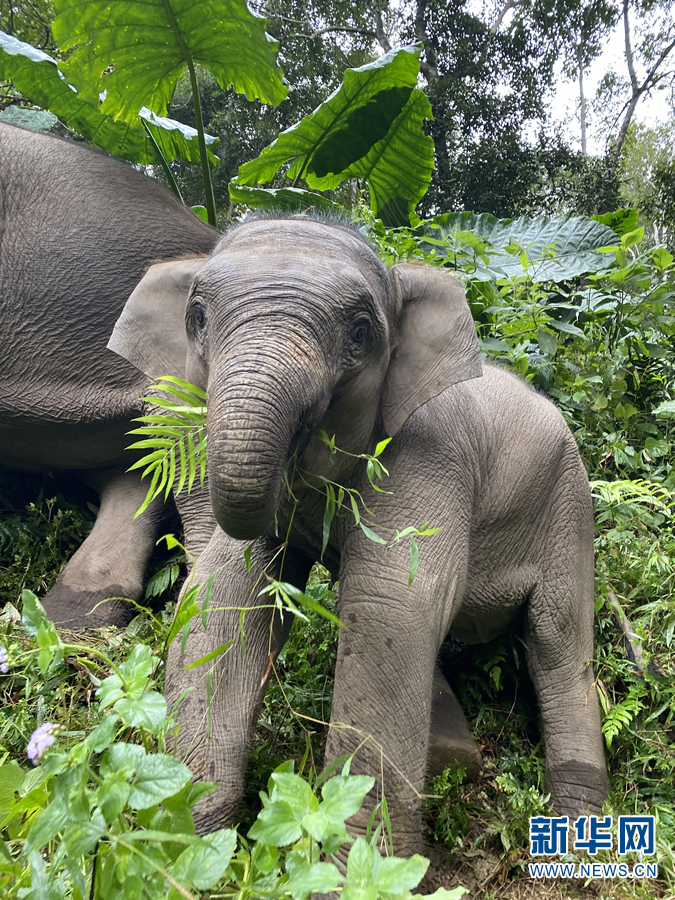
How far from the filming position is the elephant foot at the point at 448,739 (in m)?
2.39

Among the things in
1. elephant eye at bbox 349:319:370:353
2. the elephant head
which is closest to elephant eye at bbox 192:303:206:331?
the elephant head

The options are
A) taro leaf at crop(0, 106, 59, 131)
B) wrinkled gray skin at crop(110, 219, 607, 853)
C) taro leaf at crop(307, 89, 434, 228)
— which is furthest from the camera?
taro leaf at crop(307, 89, 434, 228)

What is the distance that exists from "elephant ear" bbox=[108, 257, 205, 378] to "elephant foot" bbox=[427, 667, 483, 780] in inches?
56.7

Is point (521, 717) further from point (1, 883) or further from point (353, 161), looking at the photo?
point (353, 161)

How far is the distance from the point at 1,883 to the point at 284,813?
1.39 ft

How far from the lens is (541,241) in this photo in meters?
5.91

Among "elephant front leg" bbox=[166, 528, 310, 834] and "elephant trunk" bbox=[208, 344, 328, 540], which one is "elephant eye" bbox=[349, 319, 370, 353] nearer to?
"elephant trunk" bbox=[208, 344, 328, 540]

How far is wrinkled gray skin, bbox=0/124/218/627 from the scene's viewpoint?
3.39 m

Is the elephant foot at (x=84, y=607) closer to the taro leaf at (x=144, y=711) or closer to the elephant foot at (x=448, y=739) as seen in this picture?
the elephant foot at (x=448, y=739)

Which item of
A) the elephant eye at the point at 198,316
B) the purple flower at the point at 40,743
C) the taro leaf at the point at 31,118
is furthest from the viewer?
the taro leaf at the point at 31,118

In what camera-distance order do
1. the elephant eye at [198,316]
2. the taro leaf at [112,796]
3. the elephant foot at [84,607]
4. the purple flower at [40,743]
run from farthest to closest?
the elephant foot at [84,607]
the elephant eye at [198,316]
the purple flower at [40,743]
the taro leaf at [112,796]

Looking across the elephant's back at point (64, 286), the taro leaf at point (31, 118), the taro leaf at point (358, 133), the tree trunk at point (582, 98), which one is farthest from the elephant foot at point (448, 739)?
the tree trunk at point (582, 98)

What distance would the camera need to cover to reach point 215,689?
202cm

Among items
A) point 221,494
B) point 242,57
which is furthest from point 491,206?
point 221,494
